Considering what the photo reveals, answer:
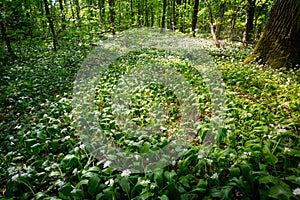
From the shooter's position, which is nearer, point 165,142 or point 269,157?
point 269,157

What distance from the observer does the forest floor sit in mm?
2439

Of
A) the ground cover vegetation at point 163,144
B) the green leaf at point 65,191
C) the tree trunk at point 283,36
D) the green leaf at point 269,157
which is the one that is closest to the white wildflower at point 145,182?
the ground cover vegetation at point 163,144

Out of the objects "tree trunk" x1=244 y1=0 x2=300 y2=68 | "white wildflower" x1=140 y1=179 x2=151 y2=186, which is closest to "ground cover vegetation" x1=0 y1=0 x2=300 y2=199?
"white wildflower" x1=140 y1=179 x2=151 y2=186

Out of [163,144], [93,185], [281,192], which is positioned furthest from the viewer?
[163,144]

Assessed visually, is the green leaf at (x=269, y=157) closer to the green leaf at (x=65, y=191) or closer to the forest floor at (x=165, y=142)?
the forest floor at (x=165, y=142)

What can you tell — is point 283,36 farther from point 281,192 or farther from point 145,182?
point 145,182

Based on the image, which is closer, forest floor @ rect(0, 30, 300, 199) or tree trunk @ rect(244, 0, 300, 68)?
forest floor @ rect(0, 30, 300, 199)

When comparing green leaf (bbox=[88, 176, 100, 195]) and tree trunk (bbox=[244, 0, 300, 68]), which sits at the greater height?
tree trunk (bbox=[244, 0, 300, 68])

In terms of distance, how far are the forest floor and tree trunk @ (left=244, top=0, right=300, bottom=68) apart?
1.66 ft

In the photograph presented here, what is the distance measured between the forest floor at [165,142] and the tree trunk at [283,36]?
51 cm

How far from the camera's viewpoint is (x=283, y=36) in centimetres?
604

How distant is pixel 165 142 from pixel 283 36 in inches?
201

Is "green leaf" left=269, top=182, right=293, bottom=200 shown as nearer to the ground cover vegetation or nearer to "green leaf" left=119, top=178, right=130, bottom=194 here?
the ground cover vegetation

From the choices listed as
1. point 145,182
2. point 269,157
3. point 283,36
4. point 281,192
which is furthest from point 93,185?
point 283,36
